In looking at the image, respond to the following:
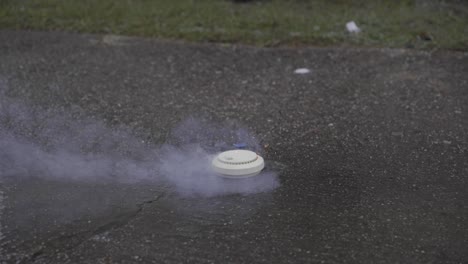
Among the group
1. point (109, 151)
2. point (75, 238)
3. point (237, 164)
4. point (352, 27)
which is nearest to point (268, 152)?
point (237, 164)

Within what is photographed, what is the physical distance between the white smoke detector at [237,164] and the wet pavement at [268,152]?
18 centimetres

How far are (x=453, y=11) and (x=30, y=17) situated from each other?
204 inches

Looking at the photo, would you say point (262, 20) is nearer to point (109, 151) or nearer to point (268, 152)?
point (268, 152)

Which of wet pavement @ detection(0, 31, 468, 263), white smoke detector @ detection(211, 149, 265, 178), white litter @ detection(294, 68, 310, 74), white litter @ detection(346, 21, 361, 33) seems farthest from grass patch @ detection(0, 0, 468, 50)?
white smoke detector @ detection(211, 149, 265, 178)

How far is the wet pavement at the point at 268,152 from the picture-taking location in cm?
318

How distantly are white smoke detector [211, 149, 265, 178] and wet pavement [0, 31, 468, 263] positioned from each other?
0.18 meters

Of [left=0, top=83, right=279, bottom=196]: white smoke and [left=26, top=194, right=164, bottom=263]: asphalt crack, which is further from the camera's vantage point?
[left=0, top=83, right=279, bottom=196]: white smoke

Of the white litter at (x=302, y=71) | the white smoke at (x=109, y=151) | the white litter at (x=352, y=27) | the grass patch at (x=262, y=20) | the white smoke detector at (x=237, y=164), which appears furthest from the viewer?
the white litter at (x=352, y=27)

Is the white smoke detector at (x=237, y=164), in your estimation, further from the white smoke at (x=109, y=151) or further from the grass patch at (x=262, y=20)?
the grass patch at (x=262, y=20)

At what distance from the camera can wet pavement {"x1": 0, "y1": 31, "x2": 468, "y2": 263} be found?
318cm

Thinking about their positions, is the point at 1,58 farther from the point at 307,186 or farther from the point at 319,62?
the point at 307,186

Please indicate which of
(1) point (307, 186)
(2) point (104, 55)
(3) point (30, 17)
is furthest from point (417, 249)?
(3) point (30, 17)

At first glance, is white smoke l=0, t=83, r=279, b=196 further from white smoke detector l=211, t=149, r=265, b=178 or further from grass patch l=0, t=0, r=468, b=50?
grass patch l=0, t=0, r=468, b=50

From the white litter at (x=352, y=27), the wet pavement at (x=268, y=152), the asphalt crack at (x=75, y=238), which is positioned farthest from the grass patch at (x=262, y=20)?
the asphalt crack at (x=75, y=238)
